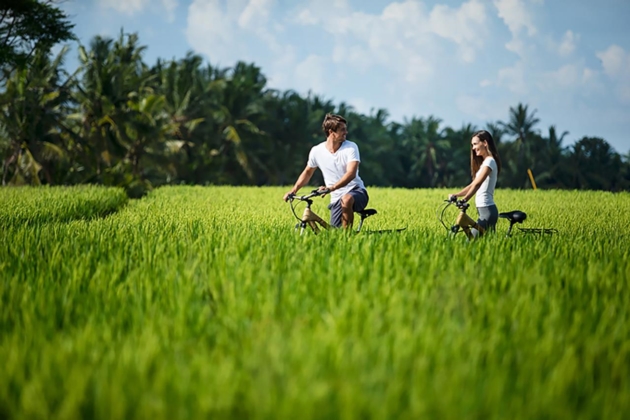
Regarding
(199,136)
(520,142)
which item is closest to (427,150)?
(520,142)

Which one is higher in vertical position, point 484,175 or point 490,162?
point 490,162

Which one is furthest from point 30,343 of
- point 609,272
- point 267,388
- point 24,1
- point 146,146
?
point 146,146

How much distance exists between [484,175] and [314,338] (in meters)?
3.86

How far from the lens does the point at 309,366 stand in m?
1.86

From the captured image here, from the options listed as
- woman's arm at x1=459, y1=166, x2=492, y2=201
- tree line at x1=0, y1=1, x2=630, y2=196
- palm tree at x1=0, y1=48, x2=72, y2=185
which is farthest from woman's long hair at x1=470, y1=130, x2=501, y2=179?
palm tree at x1=0, y1=48, x2=72, y2=185

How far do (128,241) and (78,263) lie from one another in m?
0.90

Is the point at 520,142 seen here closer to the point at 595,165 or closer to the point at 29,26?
the point at 595,165

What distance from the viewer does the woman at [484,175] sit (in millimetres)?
5590

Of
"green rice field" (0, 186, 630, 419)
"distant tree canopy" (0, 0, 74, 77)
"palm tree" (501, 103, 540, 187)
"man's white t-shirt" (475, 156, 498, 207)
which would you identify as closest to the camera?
"green rice field" (0, 186, 630, 419)

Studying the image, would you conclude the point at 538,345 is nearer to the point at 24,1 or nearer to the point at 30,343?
the point at 30,343

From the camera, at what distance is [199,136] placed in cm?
3431

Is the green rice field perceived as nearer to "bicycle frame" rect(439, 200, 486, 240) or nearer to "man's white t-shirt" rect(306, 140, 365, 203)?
"bicycle frame" rect(439, 200, 486, 240)

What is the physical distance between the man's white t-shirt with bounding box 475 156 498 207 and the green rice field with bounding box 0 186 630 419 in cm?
152

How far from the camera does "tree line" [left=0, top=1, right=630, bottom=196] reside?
24781 mm
